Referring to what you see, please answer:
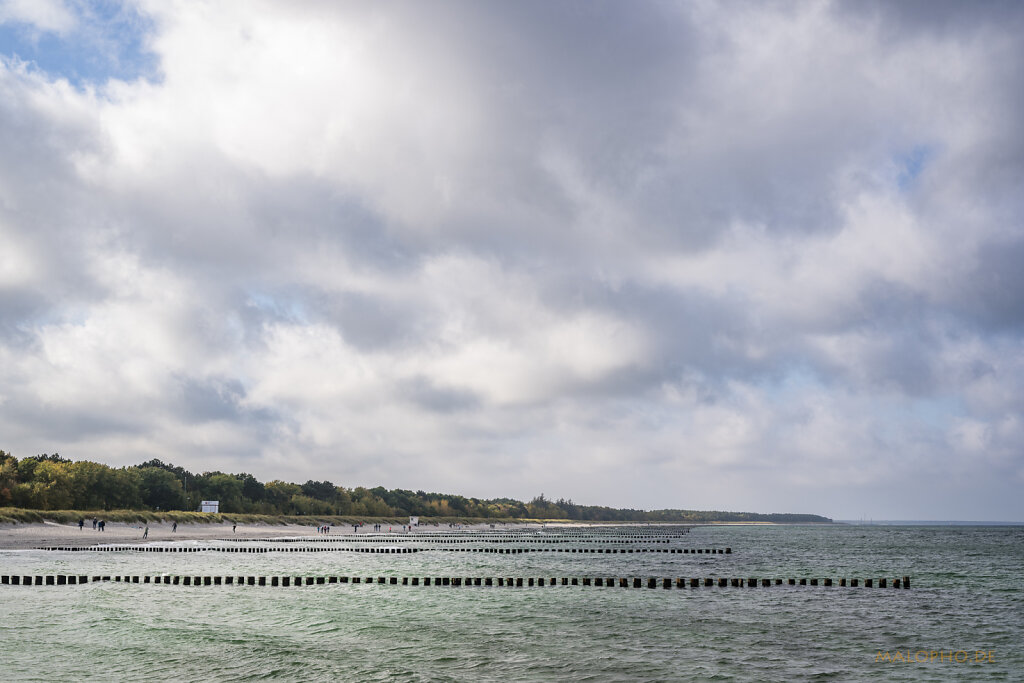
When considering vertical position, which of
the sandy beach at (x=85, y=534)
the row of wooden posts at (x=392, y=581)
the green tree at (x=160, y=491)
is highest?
the green tree at (x=160, y=491)

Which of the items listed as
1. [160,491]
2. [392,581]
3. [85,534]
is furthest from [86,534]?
[392,581]

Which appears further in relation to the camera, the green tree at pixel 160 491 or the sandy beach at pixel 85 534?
the green tree at pixel 160 491

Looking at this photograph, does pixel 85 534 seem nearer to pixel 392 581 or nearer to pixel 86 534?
pixel 86 534

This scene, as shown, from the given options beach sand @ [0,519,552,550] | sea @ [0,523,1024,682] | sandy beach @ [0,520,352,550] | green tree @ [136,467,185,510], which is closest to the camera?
sea @ [0,523,1024,682]

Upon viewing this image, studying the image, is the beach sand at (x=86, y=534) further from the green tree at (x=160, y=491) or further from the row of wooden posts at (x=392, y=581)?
the row of wooden posts at (x=392, y=581)

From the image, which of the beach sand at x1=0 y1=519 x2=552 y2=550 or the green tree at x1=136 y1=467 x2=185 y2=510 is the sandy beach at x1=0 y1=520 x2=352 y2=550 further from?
the green tree at x1=136 y1=467 x2=185 y2=510

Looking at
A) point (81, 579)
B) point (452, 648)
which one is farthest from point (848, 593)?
point (81, 579)

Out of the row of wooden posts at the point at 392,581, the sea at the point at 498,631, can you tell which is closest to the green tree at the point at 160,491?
the sea at the point at 498,631

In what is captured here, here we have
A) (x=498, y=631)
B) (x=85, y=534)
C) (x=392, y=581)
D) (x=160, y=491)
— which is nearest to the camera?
(x=498, y=631)

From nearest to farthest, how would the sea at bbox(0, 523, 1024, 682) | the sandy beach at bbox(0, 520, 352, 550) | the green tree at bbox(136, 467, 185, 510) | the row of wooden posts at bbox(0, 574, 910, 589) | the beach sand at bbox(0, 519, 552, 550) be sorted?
the sea at bbox(0, 523, 1024, 682), the row of wooden posts at bbox(0, 574, 910, 589), the beach sand at bbox(0, 519, 552, 550), the sandy beach at bbox(0, 520, 352, 550), the green tree at bbox(136, 467, 185, 510)

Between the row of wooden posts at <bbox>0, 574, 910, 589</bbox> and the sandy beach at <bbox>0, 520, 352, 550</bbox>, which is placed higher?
the row of wooden posts at <bbox>0, 574, 910, 589</bbox>

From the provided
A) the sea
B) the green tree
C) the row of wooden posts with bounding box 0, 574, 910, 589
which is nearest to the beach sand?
the green tree

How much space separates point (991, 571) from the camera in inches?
2899

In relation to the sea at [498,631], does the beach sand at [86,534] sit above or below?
below
